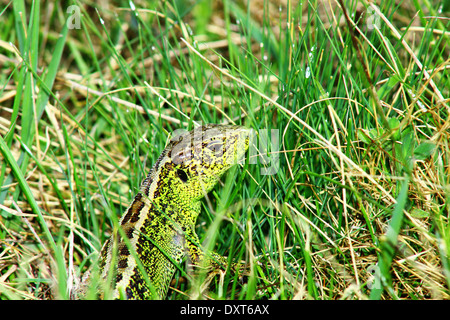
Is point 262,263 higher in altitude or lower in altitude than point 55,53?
lower

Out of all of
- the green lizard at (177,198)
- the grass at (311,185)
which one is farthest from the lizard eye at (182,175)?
the grass at (311,185)

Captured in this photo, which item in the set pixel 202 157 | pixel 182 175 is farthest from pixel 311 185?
pixel 182 175

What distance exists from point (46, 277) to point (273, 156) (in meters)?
2.09

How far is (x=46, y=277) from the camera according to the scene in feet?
10.5

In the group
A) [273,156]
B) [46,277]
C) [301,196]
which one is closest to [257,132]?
[273,156]

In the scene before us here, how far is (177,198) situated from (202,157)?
14.7 inches

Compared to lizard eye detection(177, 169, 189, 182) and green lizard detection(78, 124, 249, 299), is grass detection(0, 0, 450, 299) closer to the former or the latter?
green lizard detection(78, 124, 249, 299)

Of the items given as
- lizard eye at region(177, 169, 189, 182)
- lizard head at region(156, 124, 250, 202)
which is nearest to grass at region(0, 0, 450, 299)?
lizard head at region(156, 124, 250, 202)

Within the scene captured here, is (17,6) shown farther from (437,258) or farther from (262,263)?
(437,258)

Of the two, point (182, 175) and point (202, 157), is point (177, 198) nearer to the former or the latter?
point (182, 175)

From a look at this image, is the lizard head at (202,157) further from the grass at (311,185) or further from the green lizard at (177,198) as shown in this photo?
the grass at (311,185)

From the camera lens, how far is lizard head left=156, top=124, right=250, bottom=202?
294 centimetres

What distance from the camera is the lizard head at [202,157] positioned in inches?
116

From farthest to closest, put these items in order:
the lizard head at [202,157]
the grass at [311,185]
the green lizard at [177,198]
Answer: the lizard head at [202,157] → the green lizard at [177,198] → the grass at [311,185]
